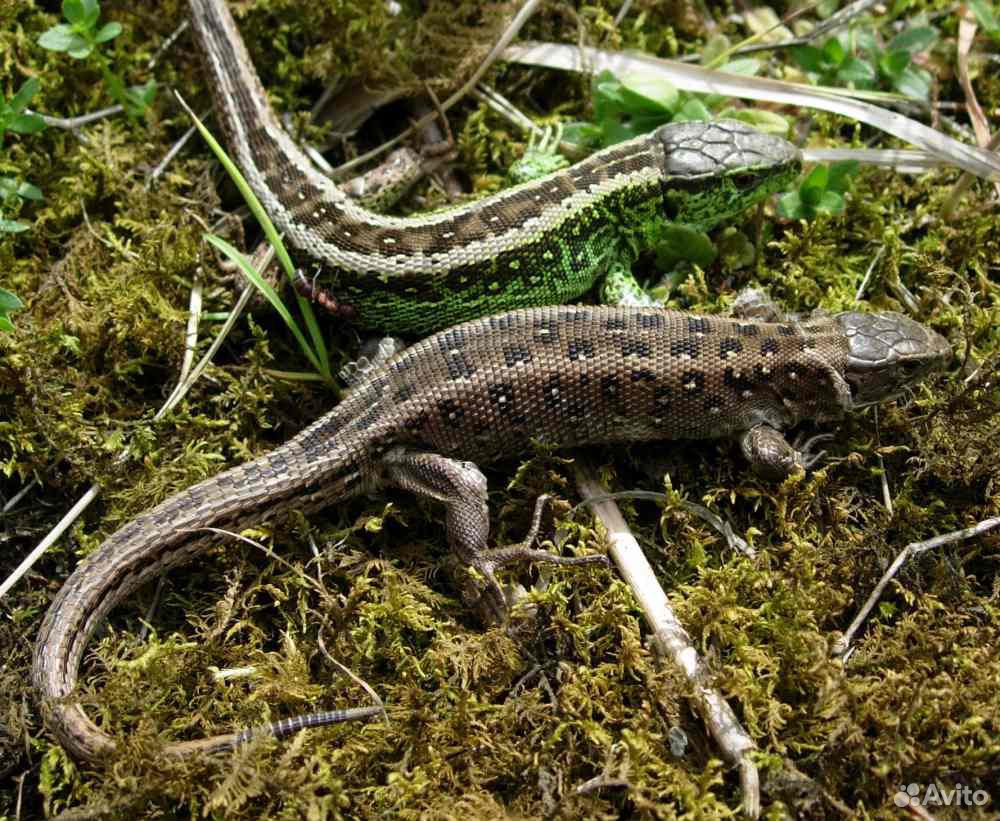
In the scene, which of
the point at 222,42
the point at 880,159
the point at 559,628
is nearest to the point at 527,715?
the point at 559,628

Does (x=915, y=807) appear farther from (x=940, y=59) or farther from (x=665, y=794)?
(x=940, y=59)

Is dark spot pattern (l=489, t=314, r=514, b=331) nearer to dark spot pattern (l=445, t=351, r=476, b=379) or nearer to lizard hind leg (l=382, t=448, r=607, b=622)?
dark spot pattern (l=445, t=351, r=476, b=379)

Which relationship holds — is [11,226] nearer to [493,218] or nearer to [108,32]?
[108,32]

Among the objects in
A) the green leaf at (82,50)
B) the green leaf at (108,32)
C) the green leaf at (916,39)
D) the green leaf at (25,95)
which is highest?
the green leaf at (108,32)

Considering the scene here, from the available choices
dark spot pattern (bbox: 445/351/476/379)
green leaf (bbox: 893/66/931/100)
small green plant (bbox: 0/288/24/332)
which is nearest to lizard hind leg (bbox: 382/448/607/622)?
dark spot pattern (bbox: 445/351/476/379)

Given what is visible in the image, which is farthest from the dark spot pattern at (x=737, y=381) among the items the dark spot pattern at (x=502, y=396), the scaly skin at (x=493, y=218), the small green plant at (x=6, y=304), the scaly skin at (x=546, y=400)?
the small green plant at (x=6, y=304)

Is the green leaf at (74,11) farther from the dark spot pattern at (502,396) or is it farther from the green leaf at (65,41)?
the dark spot pattern at (502,396)

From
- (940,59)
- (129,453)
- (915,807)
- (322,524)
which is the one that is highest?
(940,59)
